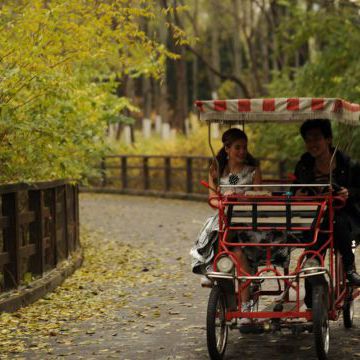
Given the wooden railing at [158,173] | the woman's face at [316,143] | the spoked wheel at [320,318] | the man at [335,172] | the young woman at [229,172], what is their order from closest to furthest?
the spoked wheel at [320,318]
the young woman at [229,172]
the man at [335,172]
the woman's face at [316,143]
the wooden railing at [158,173]

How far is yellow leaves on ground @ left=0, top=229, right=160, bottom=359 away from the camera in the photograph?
31.6ft

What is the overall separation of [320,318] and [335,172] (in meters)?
1.62

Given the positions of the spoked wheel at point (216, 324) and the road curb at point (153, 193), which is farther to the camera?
the road curb at point (153, 193)

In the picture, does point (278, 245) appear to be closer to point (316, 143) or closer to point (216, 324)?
point (216, 324)

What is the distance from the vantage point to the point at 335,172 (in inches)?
364

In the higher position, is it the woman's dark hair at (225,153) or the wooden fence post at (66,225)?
the woman's dark hair at (225,153)

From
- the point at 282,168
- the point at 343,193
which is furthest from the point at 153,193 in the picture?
the point at 343,193

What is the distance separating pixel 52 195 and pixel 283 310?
6.00 m

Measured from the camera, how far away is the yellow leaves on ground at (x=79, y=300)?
31.6 feet

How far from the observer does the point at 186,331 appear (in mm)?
9766

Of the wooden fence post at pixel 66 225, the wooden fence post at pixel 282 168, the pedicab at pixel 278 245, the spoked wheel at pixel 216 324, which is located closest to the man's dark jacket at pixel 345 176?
the pedicab at pixel 278 245

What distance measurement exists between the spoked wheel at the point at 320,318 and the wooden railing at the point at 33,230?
4.09m

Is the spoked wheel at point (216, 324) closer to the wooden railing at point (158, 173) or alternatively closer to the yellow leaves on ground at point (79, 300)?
the yellow leaves on ground at point (79, 300)

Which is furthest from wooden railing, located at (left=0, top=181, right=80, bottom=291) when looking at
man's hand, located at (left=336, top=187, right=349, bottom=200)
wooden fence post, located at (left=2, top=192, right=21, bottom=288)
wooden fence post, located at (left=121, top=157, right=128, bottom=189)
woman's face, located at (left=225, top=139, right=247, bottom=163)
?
wooden fence post, located at (left=121, top=157, right=128, bottom=189)
